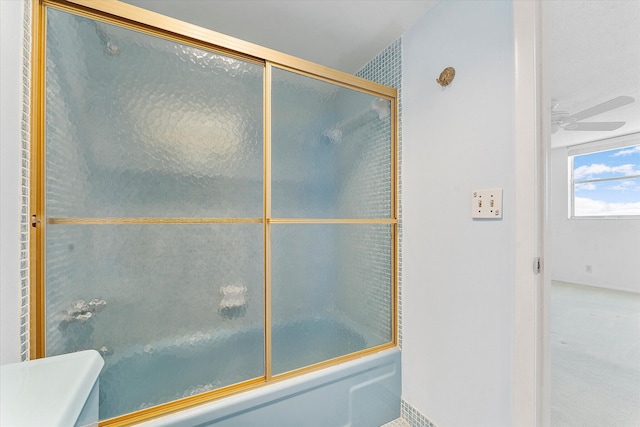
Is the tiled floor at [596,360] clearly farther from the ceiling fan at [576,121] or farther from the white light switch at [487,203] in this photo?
the ceiling fan at [576,121]

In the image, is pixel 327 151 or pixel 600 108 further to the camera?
pixel 600 108

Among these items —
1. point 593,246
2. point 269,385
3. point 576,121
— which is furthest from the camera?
point 593,246

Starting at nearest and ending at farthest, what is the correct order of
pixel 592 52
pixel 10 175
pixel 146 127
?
pixel 10 175 → pixel 146 127 → pixel 592 52

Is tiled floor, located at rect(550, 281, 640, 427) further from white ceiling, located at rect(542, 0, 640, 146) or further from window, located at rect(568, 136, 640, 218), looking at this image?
white ceiling, located at rect(542, 0, 640, 146)

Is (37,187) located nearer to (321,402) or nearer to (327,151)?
(327,151)

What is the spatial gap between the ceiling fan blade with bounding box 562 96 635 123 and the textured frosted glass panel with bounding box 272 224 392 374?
1819mm

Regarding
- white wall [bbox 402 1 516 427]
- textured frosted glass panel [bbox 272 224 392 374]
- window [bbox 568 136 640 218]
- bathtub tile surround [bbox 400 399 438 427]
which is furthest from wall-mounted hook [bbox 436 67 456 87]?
window [bbox 568 136 640 218]

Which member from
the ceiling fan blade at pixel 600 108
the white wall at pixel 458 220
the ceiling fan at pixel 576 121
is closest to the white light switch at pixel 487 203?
the white wall at pixel 458 220

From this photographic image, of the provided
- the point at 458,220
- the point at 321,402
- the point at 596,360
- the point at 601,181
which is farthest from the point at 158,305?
the point at 601,181

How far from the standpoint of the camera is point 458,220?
1305mm

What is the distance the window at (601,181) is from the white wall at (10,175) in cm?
374

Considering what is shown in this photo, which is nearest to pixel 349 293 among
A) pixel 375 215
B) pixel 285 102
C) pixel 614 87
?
pixel 375 215

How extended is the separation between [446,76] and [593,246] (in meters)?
4.08

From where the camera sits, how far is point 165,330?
1173 mm
